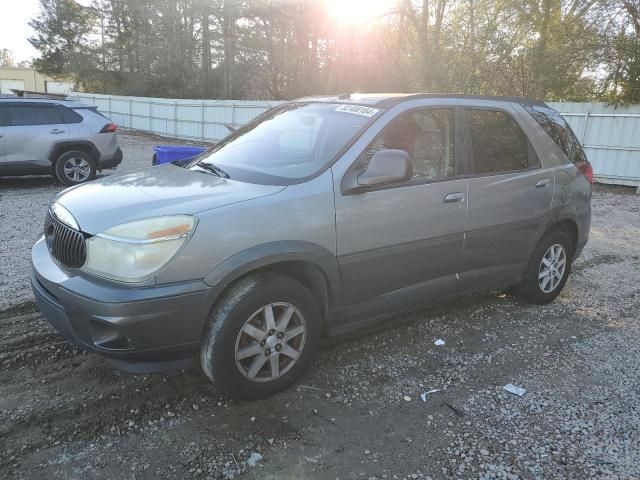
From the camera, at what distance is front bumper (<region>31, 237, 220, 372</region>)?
102 inches

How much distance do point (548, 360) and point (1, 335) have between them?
4.06 metres

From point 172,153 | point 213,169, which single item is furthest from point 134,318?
point 172,153

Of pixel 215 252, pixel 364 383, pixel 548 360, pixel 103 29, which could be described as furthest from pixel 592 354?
pixel 103 29

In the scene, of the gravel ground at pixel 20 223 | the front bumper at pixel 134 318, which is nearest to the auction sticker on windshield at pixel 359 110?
the front bumper at pixel 134 318

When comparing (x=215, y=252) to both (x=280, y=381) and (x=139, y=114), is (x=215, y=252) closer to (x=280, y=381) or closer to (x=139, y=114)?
(x=280, y=381)

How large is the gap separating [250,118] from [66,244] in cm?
1772

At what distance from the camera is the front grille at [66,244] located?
2.81 meters

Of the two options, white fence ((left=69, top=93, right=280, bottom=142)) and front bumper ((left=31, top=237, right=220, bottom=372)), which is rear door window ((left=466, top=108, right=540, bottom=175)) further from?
white fence ((left=69, top=93, right=280, bottom=142))

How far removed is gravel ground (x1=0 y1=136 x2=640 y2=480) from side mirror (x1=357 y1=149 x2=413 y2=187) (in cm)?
131

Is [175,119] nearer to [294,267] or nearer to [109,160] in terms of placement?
[109,160]

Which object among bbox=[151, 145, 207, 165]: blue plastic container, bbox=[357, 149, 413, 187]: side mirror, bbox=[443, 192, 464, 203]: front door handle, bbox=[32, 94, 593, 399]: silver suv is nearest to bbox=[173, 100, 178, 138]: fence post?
bbox=[151, 145, 207, 165]: blue plastic container

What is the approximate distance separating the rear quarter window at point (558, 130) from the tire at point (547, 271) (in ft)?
2.56

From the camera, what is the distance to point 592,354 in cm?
391

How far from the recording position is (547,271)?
4.74m
